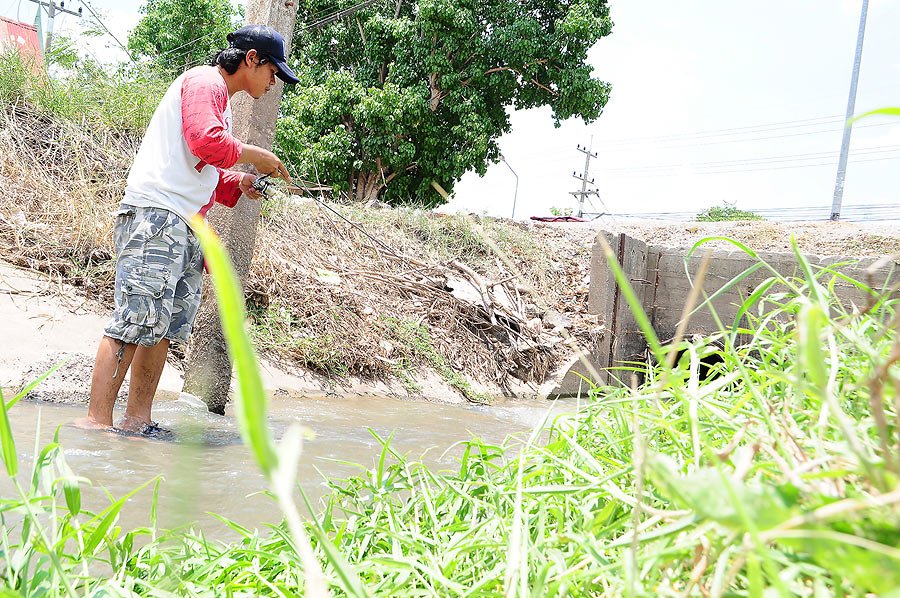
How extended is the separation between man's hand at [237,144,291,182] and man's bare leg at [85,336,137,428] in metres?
1.08

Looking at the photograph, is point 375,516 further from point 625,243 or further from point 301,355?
point 625,243

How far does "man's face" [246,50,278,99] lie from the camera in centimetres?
368

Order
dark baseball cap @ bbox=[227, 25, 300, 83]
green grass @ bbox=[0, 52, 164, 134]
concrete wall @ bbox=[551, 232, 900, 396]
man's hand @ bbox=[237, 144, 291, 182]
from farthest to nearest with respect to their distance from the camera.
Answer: concrete wall @ bbox=[551, 232, 900, 396], green grass @ bbox=[0, 52, 164, 134], dark baseball cap @ bbox=[227, 25, 300, 83], man's hand @ bbox=[237, 144, 291, 182]

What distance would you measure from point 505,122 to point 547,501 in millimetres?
21509

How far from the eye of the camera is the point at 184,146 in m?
3.41

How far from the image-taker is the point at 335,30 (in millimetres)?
21812

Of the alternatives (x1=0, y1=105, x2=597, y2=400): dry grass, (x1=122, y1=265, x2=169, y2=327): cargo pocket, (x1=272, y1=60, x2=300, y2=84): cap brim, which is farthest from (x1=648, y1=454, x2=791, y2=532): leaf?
(x1=0, y1=105, x2=597, y2=400): dry grass

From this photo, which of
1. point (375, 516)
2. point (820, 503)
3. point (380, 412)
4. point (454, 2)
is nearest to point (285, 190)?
point (380, 412)

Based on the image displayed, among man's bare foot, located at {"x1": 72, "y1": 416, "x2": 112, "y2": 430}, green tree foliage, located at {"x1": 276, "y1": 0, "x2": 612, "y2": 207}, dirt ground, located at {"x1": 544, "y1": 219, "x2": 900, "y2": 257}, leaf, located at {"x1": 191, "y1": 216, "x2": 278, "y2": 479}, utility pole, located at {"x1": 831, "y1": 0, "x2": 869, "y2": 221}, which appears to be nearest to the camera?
leaf, located at {"x1": 191, "y1": 216, "x2": 278, "y2": 479}

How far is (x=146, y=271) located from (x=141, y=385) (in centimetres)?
58

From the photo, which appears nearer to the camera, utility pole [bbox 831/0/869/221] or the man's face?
the man's face

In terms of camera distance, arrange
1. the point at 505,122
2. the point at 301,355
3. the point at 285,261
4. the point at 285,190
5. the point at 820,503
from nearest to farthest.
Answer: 1. the point at 820,503
2. the point at 301,355
3. the point at 285,261
4. the point at 285,190
5. the point at 505,122

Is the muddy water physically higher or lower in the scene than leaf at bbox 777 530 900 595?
lower

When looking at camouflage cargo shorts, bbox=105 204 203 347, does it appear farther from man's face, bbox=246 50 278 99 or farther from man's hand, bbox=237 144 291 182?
man's face, bbox=246 50 278 99
